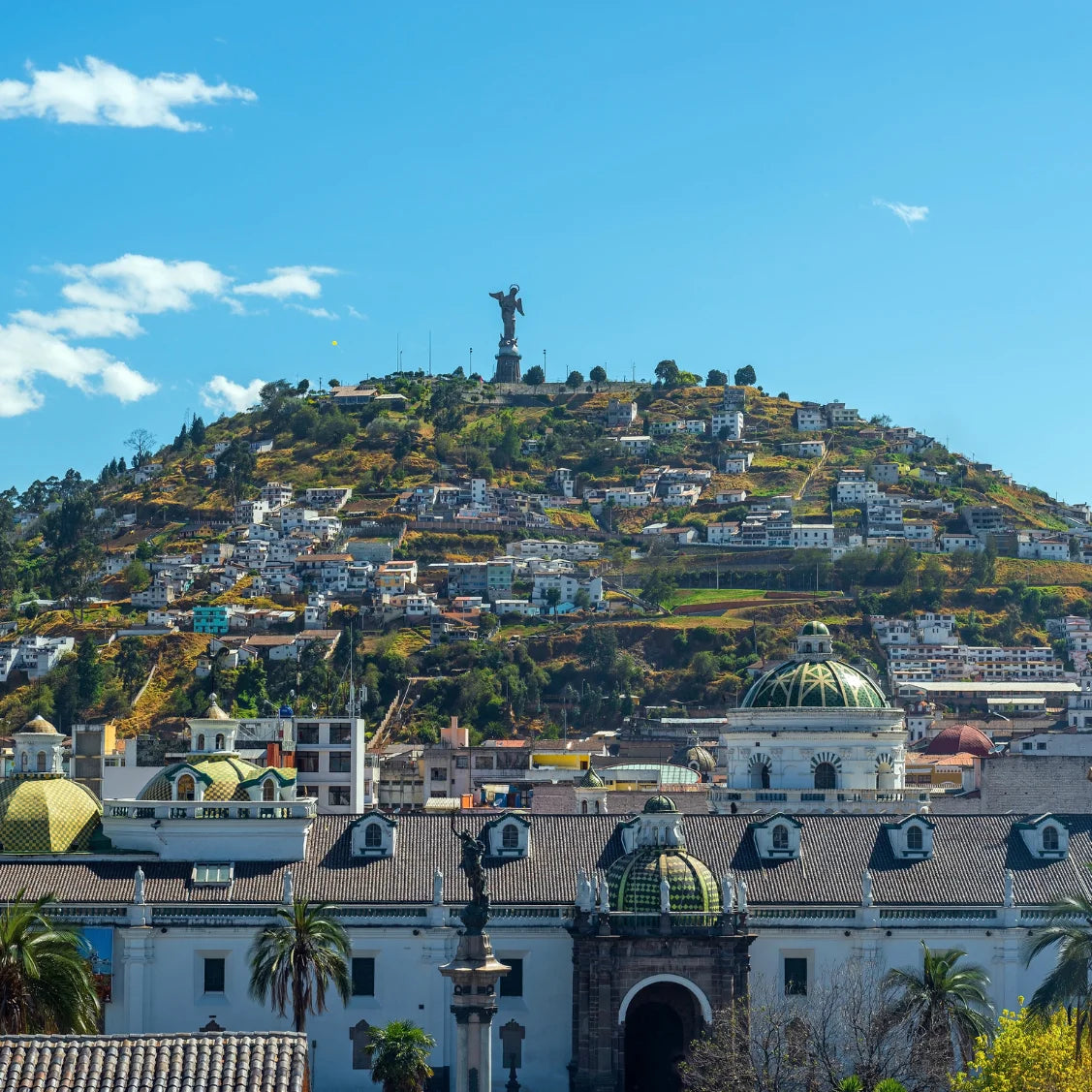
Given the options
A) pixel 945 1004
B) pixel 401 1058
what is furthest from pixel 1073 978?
pixel 401 1058

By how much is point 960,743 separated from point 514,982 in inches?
4079

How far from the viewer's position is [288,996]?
72.3m

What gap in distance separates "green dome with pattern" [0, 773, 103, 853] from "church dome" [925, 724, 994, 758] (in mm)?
98293

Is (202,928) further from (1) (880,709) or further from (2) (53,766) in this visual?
(1) (880,709)

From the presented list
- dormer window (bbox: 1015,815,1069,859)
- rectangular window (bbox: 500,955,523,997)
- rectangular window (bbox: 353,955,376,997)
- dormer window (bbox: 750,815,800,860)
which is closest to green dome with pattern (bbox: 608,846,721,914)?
rectangular window (bbox: 500,955,523,997)

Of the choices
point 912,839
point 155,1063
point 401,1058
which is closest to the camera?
point 155,1063

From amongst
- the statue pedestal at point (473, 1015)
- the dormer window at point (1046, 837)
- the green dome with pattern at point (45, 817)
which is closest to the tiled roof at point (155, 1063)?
the statue pedestal at point (473, 1015)

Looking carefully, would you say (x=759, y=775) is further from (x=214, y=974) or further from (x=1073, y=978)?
(x=1073, y=978)

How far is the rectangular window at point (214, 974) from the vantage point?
2899 inches

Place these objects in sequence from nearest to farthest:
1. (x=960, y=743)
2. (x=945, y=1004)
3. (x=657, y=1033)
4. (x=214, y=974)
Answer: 1. (x=945, y=1004)
2. (x=657, y=1033)
3. (x=214, y=974)
4. (x=960, y=743)

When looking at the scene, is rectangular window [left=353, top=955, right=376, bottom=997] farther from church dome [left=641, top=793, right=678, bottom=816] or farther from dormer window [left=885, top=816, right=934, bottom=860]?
dormer window [left=885, top=816, right=934, bottom=860]

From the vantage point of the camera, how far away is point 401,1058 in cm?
6606

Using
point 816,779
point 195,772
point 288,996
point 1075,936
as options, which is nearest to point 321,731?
point 816,779

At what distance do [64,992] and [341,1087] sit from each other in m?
19.3
